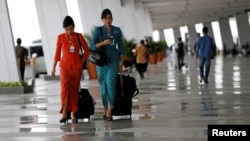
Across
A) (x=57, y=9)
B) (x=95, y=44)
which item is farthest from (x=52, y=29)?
(x=95, y=44)

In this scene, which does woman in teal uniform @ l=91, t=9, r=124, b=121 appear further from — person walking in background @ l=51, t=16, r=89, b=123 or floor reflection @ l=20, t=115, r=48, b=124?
floor reflection @ l=20, t=115, r=48, b=124

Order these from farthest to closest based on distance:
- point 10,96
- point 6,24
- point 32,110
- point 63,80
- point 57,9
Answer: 1. point 57,9
2. point 6,24
3. point 10,96
4. point 32,110
5. point 63,80

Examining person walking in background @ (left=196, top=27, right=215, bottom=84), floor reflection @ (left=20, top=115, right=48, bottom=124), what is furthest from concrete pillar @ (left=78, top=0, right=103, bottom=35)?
floor reflection @ (left=20, top=115, right=48, bottom=124)

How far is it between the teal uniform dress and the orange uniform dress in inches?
12.5

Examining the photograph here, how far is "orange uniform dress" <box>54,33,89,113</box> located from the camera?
31.4ft

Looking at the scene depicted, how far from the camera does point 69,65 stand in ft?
31.5

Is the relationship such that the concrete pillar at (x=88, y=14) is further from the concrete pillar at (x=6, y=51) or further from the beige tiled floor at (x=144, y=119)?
the beige tiled floor at (x=144, y=119)

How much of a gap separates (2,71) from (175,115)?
9.91 m

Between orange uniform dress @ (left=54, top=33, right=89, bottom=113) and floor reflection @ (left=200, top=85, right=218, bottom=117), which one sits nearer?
orange uniform dress @ (left=54, top=33, right=89, bottom=113)

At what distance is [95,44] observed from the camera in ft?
32.2

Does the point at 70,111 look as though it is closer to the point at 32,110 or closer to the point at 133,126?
the point at 133,126

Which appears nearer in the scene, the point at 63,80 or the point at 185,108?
the point at 63,80

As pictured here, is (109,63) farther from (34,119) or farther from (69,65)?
(34,119)

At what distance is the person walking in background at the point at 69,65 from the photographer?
31.4 ft
